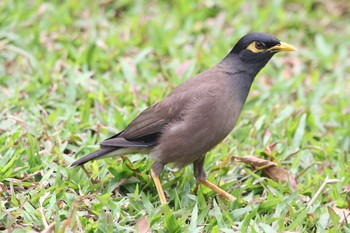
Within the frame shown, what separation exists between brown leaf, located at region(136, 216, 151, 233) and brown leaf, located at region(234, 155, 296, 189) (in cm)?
134

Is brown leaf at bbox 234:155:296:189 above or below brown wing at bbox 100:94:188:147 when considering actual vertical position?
below

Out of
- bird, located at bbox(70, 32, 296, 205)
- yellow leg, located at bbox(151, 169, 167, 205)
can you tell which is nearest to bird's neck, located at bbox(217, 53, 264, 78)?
bird, located at bbox(70, 32, 296, 205)

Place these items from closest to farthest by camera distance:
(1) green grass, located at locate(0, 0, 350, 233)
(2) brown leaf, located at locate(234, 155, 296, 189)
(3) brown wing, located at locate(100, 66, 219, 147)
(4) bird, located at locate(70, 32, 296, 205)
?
(1) green grass, located at locate(0, 0, 350, 233) → (4) bird, located at locate(70, 32, 296, 205) → (3) brown wing, located at locate(100, 66, 219, 147) → (2) brown leaf, located at locate(234, 155, 296, 189)

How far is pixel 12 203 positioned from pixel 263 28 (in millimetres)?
4596

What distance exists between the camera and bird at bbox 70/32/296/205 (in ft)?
17.6

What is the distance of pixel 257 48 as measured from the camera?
18.6 ft

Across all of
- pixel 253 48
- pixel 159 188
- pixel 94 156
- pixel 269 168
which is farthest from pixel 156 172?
pixel 253 48

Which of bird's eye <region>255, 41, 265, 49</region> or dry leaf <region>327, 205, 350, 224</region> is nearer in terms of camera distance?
dry leaf <region>327, 205, 350, 224</region>

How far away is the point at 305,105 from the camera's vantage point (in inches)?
295

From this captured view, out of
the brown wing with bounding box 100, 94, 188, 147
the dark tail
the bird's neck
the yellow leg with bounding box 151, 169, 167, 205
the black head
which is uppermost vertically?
the black head

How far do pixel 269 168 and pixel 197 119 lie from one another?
0.98 metres

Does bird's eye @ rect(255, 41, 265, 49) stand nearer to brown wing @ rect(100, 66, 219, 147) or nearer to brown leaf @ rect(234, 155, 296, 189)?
brown wing @ rect(100, 66, 219, 147)

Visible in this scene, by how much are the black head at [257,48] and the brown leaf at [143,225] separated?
161 centimetres

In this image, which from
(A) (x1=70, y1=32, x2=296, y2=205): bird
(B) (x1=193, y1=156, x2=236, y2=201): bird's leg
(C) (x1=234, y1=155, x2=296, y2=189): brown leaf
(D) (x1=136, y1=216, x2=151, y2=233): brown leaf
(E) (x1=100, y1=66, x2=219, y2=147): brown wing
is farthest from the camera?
(C) (x1=234, y1=155, x2=296, y2=189): brown leaf
